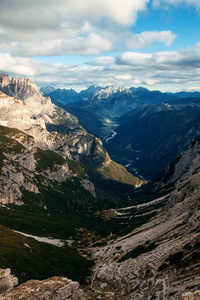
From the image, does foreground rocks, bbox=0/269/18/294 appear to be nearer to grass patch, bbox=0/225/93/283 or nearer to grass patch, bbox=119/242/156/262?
grass patch, bbox=0/225/93/283

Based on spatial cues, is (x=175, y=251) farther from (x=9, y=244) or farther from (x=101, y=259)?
(x=9, y=244)

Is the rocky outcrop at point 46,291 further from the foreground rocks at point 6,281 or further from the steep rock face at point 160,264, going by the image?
the steep rock face at point 160,264

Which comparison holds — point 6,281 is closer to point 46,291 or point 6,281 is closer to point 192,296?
point 46,291

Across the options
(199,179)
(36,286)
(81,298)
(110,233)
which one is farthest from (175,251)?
(110,233)

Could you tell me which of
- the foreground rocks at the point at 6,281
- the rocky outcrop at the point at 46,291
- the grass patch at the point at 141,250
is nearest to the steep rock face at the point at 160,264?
the grass patch at the point at 141,250

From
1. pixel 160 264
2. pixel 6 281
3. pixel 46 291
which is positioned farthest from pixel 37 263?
pixel 160 264

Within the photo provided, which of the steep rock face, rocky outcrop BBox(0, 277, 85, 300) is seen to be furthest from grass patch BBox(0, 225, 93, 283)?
rocky outcrop BBox(0, 277, 85, 300)

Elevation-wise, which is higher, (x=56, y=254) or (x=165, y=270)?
(x=165, y=270)
